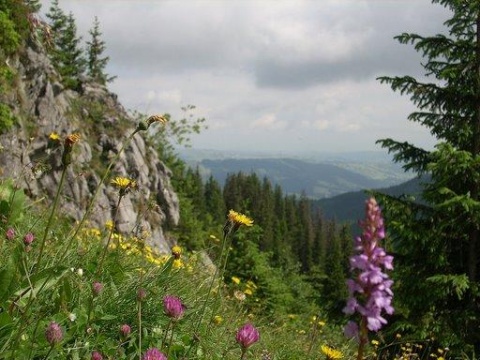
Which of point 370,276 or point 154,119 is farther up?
point 154,119

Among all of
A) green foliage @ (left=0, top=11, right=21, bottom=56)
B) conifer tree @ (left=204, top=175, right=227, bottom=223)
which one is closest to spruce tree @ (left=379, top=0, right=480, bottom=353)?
green foliage @ (left=0, top=11, right=21, bottom=56)

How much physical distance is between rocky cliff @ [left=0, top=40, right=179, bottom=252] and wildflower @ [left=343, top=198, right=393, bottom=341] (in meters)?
11.5

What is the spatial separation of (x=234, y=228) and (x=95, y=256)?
1.58 metres

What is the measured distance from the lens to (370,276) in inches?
57.0

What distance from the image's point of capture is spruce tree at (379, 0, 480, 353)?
33.0 feet

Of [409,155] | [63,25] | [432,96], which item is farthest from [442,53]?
[63,25]

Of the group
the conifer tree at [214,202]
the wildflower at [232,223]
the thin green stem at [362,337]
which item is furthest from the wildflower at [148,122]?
the conifer tree at [214,202]

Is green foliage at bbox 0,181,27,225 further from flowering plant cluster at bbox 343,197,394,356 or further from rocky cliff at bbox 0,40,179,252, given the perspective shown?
rocky cliff at bbox 0,40,179,252

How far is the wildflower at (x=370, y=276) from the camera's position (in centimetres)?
144

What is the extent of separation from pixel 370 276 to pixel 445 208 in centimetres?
952

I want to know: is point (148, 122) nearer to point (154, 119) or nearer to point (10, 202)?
point (154, 119)

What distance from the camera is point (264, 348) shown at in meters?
3.88

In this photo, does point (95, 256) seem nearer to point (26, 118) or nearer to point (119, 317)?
point (119, 317)

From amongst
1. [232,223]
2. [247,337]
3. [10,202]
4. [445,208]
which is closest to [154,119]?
[232,223]
